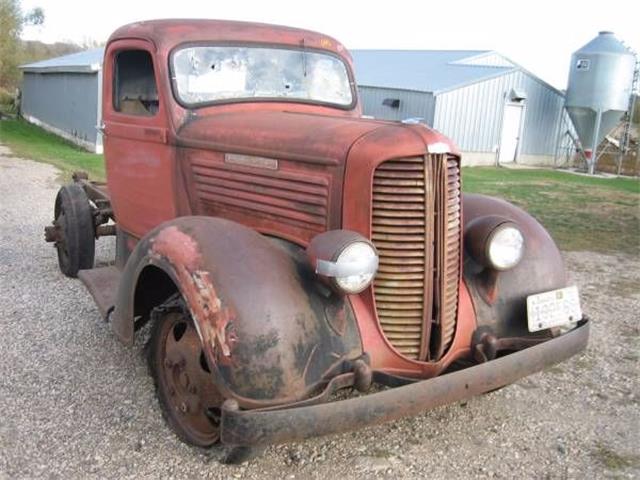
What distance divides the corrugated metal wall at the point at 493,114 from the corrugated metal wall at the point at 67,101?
32.9 feet

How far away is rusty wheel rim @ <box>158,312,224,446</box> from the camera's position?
3154 millimetres

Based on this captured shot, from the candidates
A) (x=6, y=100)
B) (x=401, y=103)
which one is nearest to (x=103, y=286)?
(x=401, y=103)

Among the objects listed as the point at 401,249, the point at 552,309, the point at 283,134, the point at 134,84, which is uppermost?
the point at 134,84

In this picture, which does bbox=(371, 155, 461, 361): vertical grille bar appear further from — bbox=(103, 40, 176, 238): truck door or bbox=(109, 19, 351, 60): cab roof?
bbox=(109, 19, 351, 60): cab roof

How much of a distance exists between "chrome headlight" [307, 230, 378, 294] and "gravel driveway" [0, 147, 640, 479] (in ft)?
3.14

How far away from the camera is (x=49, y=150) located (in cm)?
1791

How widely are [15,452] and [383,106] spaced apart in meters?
20.2

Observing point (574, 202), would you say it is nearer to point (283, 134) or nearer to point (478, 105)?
point (478, 105)

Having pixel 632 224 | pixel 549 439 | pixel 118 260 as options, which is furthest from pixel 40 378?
pixel 632 224

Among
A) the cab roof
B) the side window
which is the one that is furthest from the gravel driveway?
the cab roof

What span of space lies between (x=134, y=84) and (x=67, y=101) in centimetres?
1791

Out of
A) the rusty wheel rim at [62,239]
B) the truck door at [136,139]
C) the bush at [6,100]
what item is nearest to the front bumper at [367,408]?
the truck door at [136,139]

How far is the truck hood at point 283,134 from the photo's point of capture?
319 centimetres

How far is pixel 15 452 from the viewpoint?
319 centimetres
